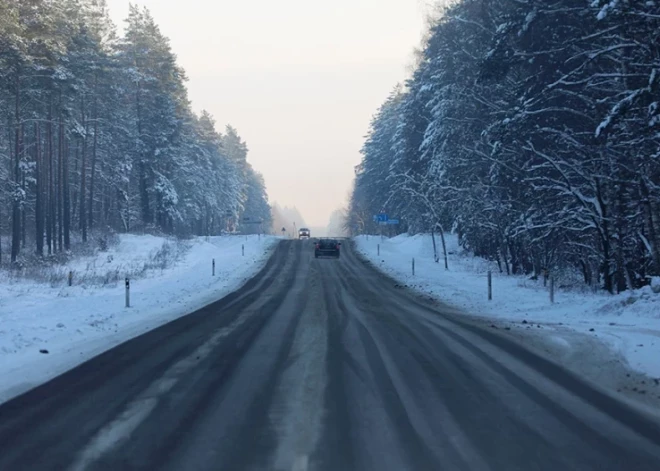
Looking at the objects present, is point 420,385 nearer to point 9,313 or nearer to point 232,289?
point 9,313

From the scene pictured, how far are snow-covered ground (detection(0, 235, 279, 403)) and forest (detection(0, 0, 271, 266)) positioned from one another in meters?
7.73

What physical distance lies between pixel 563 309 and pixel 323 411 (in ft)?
38.0

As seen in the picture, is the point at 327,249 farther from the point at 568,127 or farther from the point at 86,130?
the point at 568,127

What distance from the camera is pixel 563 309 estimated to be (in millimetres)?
16703

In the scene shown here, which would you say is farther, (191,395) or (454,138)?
(454,138)

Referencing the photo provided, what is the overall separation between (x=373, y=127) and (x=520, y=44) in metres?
59.6

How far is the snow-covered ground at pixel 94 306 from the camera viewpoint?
10516 millimetres

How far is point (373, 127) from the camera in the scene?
7650 centimetres

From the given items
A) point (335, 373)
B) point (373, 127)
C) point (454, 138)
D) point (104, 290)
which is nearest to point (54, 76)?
point (104, 290)

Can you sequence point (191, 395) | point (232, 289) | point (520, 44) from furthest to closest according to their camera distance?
point (232, 289) < point (520, 44) < point (191, 395)

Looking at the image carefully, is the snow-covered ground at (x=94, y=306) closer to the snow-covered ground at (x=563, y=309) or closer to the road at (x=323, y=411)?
the road at (x=323, y=411)

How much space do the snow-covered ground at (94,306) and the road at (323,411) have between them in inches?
31.1

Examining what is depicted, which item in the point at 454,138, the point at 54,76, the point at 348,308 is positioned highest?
the point at 54,76

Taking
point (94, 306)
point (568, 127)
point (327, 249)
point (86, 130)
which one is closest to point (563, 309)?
point (568, 127)
